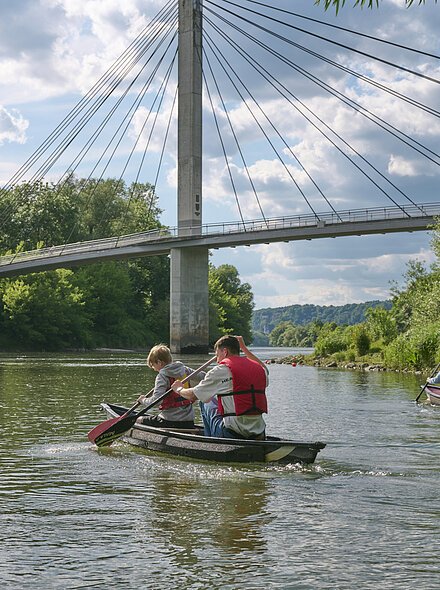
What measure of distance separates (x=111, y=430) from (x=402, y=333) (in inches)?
1188

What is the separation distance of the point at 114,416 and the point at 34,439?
131cm

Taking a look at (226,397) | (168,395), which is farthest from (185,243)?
(226,397)

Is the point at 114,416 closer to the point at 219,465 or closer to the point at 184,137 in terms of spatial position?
the point at 219,465

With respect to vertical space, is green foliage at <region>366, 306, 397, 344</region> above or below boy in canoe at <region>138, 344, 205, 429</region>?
above

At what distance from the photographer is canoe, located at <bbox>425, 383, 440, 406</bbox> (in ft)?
63.1

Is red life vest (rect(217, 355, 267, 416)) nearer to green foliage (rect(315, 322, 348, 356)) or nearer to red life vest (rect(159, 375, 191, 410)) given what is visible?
red life vest (rect(159, 375, 191, 410))

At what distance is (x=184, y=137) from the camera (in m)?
53.9

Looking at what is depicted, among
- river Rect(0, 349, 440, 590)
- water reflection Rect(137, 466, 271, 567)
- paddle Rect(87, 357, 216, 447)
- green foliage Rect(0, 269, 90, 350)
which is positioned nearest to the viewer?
river Rect(0, 349, 440, 590)

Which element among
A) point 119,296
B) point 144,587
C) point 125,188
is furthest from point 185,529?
point 125,188

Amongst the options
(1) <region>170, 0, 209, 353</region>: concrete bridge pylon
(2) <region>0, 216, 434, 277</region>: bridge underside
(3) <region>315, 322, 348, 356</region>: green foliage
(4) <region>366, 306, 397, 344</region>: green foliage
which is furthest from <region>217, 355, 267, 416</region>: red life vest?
(1) <region>170, 0, 209, 353</region>: concrete bridge pylon

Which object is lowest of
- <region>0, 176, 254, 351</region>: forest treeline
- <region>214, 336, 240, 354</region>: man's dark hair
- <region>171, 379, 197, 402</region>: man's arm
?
<region>171, 379, 197, 402</region>: man's arm

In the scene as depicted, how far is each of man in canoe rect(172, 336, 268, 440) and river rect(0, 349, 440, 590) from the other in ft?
1.70

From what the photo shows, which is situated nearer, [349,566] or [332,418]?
[349,566]

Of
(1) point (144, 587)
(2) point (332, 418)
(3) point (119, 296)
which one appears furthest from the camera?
(3) point (119, 296)
